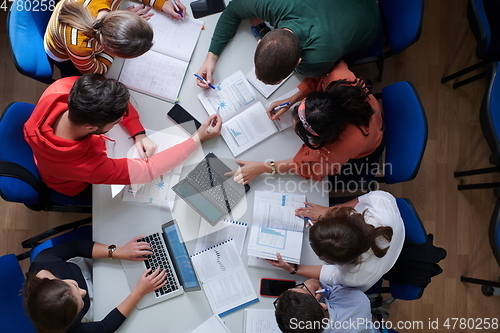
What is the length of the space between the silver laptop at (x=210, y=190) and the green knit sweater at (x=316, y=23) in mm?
526

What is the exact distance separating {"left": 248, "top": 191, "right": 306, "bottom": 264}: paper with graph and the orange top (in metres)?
0.14

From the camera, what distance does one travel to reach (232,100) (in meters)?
1.67

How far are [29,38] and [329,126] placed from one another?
1274 mm

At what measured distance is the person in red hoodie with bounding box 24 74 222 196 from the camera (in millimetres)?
1319

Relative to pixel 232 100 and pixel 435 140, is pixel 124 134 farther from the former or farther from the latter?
pixel 435 140

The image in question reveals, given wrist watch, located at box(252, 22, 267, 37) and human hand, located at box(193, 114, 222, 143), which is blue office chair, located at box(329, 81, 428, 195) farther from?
human hand, located at box(193, 114, 222, 143)

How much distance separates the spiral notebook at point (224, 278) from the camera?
1.54 m

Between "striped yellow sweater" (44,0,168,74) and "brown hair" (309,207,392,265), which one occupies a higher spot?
"striped yellow sweater" (44,0,168,74)

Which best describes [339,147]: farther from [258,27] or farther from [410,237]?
[258,27]

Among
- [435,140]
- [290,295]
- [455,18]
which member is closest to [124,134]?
[290,295]

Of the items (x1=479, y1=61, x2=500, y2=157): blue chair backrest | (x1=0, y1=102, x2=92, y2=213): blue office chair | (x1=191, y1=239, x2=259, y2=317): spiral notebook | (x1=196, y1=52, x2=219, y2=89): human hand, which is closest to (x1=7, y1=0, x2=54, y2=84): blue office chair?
(x1=0, y1=102, x2=92, y2=213): blue office chair

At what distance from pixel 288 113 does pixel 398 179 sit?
1.85 feet

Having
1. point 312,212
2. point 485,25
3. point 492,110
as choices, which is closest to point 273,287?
point 312,212

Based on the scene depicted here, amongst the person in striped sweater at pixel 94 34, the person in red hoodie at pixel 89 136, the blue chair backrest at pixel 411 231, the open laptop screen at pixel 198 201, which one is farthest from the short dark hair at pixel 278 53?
the blue chair backrest at pixel 411 231
